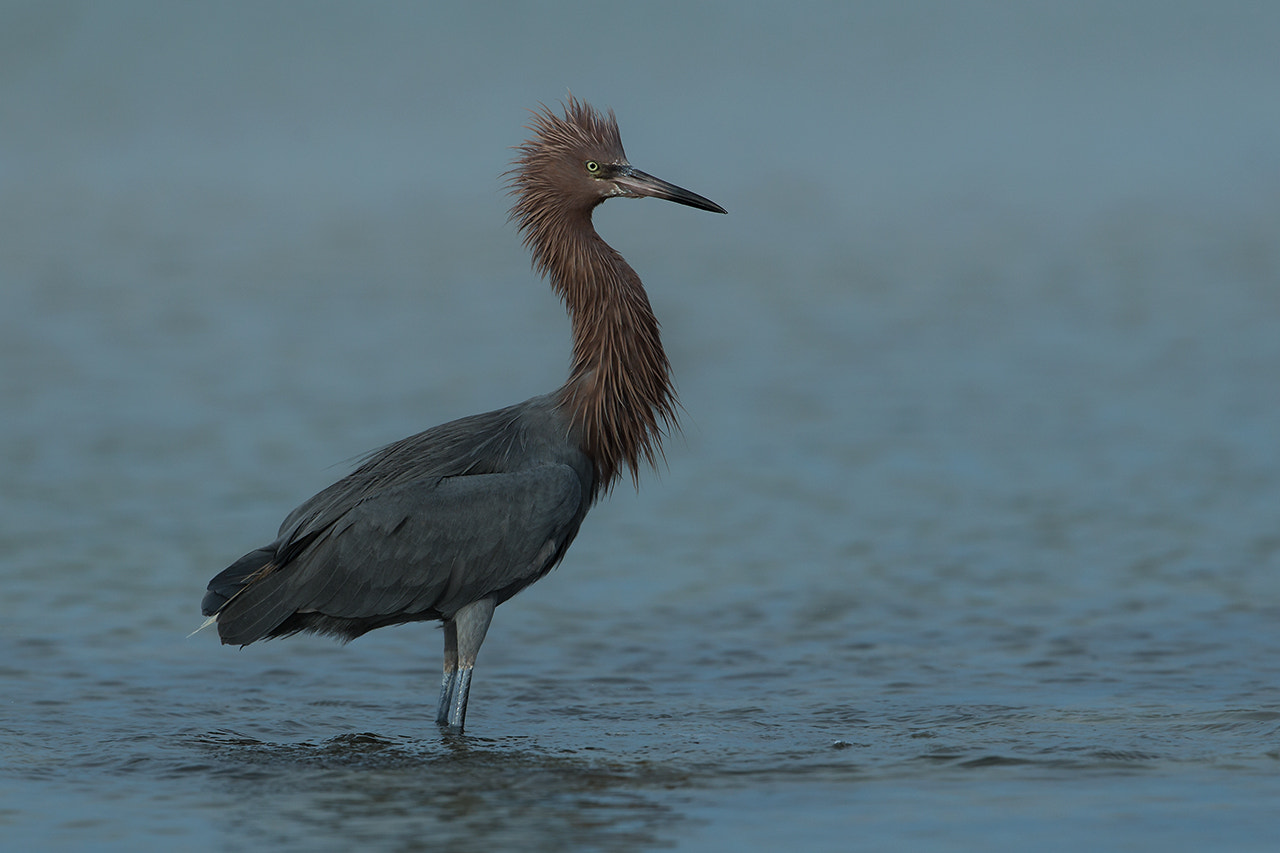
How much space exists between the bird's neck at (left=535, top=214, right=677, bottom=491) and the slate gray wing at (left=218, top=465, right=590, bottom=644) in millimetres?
484

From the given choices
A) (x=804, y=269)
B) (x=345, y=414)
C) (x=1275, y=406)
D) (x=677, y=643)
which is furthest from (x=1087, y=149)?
(x=677, y=643)

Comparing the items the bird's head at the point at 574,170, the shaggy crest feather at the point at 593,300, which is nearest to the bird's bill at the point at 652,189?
the bird's head at the point at 574,170

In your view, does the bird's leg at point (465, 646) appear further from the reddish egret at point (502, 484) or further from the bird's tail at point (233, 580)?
the bird's tail at point (233, 580)

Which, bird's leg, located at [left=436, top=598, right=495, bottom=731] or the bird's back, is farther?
the bird's back

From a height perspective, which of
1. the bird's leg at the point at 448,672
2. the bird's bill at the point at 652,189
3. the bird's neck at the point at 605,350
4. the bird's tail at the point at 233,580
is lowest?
the bird's leg at the point at 448,672

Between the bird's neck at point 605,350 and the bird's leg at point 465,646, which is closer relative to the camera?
the bird's leg at point 465,646

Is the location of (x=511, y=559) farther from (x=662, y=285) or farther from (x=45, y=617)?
(x=662, y=285)

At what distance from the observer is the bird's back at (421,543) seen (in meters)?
9.88

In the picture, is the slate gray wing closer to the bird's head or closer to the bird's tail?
the bird's tail

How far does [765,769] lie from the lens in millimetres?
8914

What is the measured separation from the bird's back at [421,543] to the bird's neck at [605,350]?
0.22 meters

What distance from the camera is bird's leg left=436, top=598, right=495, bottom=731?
9.75 m

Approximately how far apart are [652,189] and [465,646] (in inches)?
104

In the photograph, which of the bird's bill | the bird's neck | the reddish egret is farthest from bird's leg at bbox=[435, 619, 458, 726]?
the bird's bill
